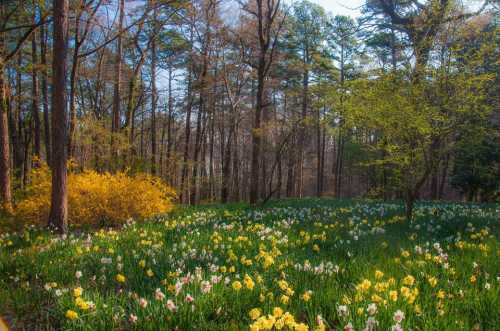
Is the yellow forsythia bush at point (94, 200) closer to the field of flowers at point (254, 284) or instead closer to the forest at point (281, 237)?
the forest at point (281, 237)

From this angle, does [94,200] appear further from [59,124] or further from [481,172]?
[481,172]

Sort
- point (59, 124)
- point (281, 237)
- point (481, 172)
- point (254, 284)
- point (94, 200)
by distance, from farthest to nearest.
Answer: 1. point (481, 172)
2. point (94, 200)
3. point (59, 124)
4. point (281, 237)
5. point (254, 284)

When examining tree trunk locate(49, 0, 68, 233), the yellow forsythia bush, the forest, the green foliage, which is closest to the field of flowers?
the forest

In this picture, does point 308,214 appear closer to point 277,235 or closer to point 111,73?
point 277,235

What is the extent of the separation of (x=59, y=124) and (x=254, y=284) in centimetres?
579

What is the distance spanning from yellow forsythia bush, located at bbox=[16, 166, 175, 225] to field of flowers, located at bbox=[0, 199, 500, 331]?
2280mm

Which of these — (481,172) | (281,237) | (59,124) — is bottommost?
(281,237)

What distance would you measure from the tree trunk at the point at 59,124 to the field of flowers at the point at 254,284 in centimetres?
100

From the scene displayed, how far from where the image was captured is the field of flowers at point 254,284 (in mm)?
2416

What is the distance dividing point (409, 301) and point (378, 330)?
47 centimetres

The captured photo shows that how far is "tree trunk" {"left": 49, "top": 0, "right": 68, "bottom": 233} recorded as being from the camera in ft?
22.2

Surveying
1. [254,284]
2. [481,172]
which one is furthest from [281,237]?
[481,172]

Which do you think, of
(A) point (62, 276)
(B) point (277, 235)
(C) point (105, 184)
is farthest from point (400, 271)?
(C) point (105, 184)

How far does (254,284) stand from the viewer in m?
2.97
